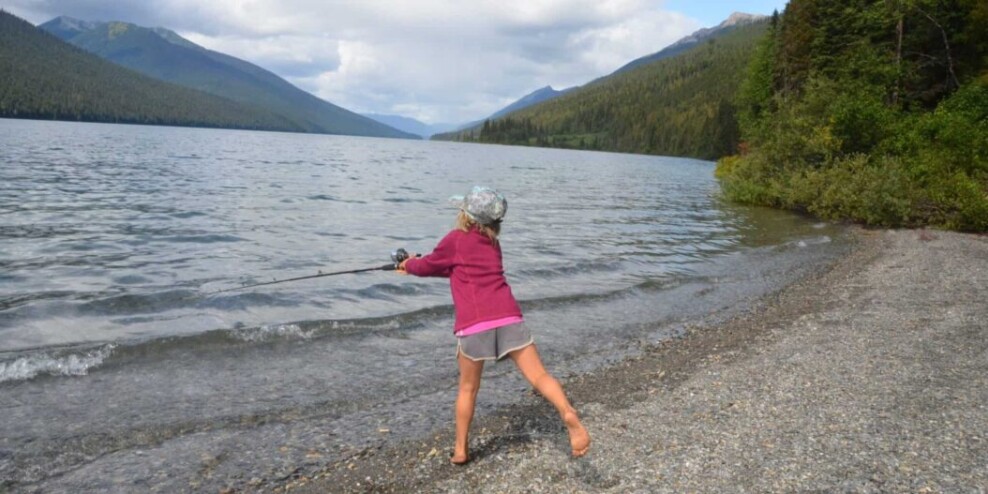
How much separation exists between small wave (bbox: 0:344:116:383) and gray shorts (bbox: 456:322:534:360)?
635 cm

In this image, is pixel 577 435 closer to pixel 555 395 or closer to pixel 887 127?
pixel 555 395

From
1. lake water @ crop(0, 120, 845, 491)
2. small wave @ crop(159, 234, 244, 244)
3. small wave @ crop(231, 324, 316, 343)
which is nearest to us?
lake water @ crop(0, 120, 845, 491)

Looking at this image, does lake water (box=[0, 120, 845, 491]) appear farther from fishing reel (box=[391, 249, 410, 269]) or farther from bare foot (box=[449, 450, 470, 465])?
fishing reel (box=[391, 249, 410, 269])

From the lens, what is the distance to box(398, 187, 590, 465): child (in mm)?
5402

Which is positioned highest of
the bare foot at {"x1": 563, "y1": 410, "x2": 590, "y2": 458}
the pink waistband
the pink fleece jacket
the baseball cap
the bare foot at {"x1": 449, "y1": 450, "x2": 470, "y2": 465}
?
the baseball cap

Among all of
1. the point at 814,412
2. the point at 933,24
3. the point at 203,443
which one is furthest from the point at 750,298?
the point at 933,24

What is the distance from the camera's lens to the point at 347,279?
1552 centimetres

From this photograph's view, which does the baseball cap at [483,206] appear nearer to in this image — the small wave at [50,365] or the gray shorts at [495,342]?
the gray shorts at [495,342]

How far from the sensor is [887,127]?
34562 millimetres

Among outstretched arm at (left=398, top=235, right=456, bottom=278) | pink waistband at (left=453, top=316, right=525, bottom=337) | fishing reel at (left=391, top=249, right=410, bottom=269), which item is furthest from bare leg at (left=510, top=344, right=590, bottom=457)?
fishing reel at (left=391, top=249, right=410, bottom=269)

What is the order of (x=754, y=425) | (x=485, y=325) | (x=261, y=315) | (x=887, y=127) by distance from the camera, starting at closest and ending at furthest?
(x=485, y=325), (x=754, y=425), (x=261, y=315), (x=887, y=127)

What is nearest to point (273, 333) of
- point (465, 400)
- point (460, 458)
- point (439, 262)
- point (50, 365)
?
point (50, 365)

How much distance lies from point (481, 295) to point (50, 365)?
697 cm

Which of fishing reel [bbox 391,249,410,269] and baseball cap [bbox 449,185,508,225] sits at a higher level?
baseball cap [bbox 449,185,508,225]
